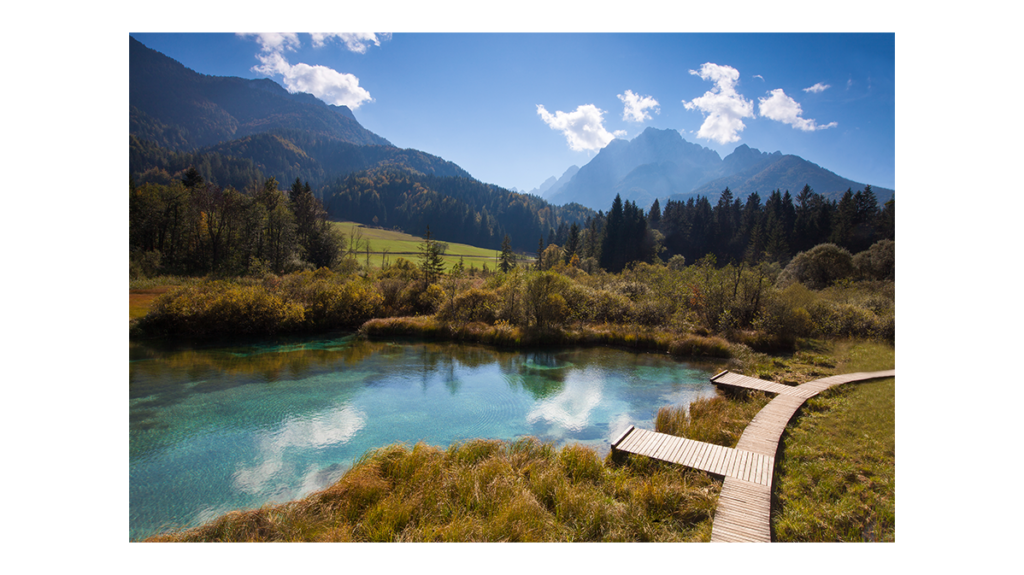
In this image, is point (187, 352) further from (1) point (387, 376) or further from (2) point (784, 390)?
(2) point (784, 390)

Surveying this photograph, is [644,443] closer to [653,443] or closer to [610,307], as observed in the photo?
[653,443]

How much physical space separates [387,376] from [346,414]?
363 centimetres

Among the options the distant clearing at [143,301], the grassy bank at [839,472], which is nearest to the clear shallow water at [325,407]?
the distant clearing at [143,301]

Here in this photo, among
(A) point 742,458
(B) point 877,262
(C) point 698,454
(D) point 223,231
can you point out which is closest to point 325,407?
(C) point 698,454

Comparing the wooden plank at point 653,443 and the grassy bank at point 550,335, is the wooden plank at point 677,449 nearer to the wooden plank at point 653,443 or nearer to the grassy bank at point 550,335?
the wooden plank at point 653,443

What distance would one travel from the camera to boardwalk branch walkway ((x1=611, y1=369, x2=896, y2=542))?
4.83 metres

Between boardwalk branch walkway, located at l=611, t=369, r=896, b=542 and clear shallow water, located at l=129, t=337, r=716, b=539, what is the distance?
5.39ft

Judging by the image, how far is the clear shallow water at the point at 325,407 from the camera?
24.2 ft

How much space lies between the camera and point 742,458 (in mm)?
6613

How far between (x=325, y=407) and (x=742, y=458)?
426 inches

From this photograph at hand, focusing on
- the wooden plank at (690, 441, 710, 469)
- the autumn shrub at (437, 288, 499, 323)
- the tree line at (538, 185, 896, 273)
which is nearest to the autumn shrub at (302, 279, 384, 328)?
the autumn shrub at (437, 288, 499, 323)

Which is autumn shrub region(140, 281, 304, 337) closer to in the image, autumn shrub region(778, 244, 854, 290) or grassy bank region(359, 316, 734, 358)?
grassy bank region(359, 316, 734, 358)

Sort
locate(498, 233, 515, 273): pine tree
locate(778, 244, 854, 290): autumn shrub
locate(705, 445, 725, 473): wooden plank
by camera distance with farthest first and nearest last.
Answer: locate(498, 233, 515, 273): pine tree < locate(778, 244, 854, 290): autumn shrub < locate(705, 445, 725, 473): wooden plank
